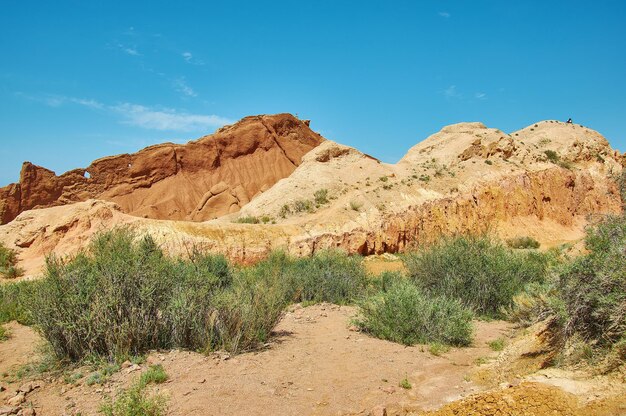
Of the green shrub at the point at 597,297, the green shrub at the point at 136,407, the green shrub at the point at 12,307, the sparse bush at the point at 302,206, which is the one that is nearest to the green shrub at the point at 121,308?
the green shrub at the point at 136,407

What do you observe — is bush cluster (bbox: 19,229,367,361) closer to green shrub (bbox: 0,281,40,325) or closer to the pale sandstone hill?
green shrub (bbox: 0,281,40,325)

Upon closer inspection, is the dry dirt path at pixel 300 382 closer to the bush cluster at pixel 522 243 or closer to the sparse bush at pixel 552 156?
the bush cluster at pixel 522 243

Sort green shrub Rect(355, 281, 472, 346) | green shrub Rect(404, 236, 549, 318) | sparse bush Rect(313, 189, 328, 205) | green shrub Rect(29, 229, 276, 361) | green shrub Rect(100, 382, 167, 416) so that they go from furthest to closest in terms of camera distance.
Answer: sparse bush Rect(313, 189, 328, 205), green shrub Rect(404, 236, 549, 318), green shrub Rect(355, 281, 472, 346), green shrub Rect(29, 229, 276, 361), green shrub Rect(100, 382, 167, 416)

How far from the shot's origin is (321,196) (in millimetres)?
25172

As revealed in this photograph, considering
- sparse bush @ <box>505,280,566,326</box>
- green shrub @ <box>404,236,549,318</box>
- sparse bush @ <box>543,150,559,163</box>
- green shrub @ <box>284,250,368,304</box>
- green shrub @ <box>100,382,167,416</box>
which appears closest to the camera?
green shrub @ <box>100,382,167,416</box>

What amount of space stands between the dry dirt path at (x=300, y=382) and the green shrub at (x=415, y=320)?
0.88 feet

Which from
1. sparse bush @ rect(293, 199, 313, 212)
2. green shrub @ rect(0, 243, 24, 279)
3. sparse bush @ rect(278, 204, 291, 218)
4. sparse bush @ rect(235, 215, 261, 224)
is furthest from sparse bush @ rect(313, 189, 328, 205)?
green shrub @ rect(0, 243, 24, 279)

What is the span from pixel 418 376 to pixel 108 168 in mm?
40190

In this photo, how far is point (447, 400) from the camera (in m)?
5.14

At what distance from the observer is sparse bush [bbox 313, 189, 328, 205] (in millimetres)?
24645

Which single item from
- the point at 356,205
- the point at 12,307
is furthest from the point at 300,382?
the point at 356,205

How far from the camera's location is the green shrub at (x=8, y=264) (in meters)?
16.2

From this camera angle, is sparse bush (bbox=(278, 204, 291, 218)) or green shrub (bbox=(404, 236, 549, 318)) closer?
green shrub (bbox=(404, 236, 549, 318))

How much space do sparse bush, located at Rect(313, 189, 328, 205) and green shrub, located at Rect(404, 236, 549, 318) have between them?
41.8 feet
